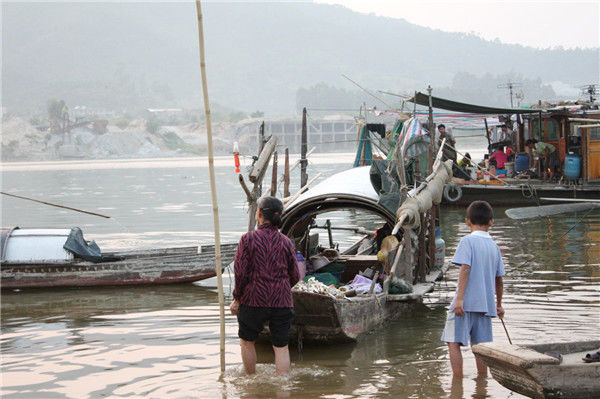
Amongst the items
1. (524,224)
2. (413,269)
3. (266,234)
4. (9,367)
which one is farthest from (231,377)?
(524,224)

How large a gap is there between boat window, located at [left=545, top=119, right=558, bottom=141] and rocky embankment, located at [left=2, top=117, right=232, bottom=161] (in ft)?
355

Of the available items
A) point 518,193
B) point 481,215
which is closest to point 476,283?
point 481,215

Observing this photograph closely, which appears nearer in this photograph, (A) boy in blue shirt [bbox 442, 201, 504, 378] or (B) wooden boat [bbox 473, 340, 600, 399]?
(B) wooden boat [bbox 473, 340, 600, 399]

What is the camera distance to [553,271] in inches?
517

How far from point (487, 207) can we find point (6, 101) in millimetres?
207371

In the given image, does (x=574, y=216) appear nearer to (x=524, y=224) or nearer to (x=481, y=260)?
(x=524, y=224)

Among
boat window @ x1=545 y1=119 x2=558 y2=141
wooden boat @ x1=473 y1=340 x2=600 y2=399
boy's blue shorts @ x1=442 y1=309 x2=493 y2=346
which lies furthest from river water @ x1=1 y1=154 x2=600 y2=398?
boat window @ x1=545 y1=119 x2=558 y2=141

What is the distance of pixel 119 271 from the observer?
1237cm

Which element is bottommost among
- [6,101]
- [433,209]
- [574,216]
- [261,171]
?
[574,216]

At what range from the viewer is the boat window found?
24500 mm

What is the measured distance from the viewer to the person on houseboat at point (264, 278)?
617 centimetres

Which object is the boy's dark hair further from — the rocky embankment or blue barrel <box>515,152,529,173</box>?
the rocky embankment

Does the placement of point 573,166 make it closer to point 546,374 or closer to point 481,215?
point 481,215

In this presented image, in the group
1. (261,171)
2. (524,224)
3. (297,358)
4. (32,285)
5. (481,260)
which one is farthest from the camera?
(524,224)
